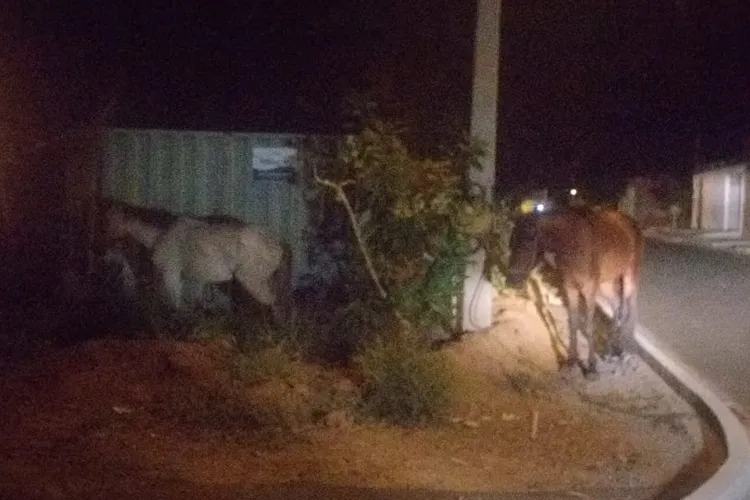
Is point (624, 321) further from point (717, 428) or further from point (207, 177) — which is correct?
point (207, 177)

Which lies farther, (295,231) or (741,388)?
(295,231)

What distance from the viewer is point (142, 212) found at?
14.0 meters

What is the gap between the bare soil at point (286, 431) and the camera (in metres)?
8.27

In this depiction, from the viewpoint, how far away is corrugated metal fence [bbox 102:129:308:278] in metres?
15.3

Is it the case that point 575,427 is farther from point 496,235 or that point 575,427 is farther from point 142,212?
point 142,212

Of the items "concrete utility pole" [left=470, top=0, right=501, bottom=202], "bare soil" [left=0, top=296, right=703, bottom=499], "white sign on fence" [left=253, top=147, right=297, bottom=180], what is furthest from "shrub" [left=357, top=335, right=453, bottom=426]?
"white sign on fence" [left=253, top=147, right=297, bottom=180]

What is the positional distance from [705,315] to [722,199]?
103 ft

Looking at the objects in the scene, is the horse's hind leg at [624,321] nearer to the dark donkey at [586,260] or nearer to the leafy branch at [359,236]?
the dark donkey at [586,260]

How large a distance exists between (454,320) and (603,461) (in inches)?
171

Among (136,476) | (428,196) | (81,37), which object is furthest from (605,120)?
(136,476)

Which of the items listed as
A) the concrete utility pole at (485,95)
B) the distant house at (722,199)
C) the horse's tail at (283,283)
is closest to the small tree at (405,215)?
the concrete utility pole at (485,95)

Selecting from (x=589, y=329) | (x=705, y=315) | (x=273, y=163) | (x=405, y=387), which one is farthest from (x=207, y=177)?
(x=705, y=315)

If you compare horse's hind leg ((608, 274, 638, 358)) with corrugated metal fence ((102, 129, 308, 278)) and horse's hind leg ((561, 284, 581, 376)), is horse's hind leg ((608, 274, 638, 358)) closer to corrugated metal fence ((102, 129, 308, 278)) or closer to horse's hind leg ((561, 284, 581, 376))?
horse's hind leg ((561, 284, 581, 376))

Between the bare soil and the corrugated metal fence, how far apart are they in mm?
3823
